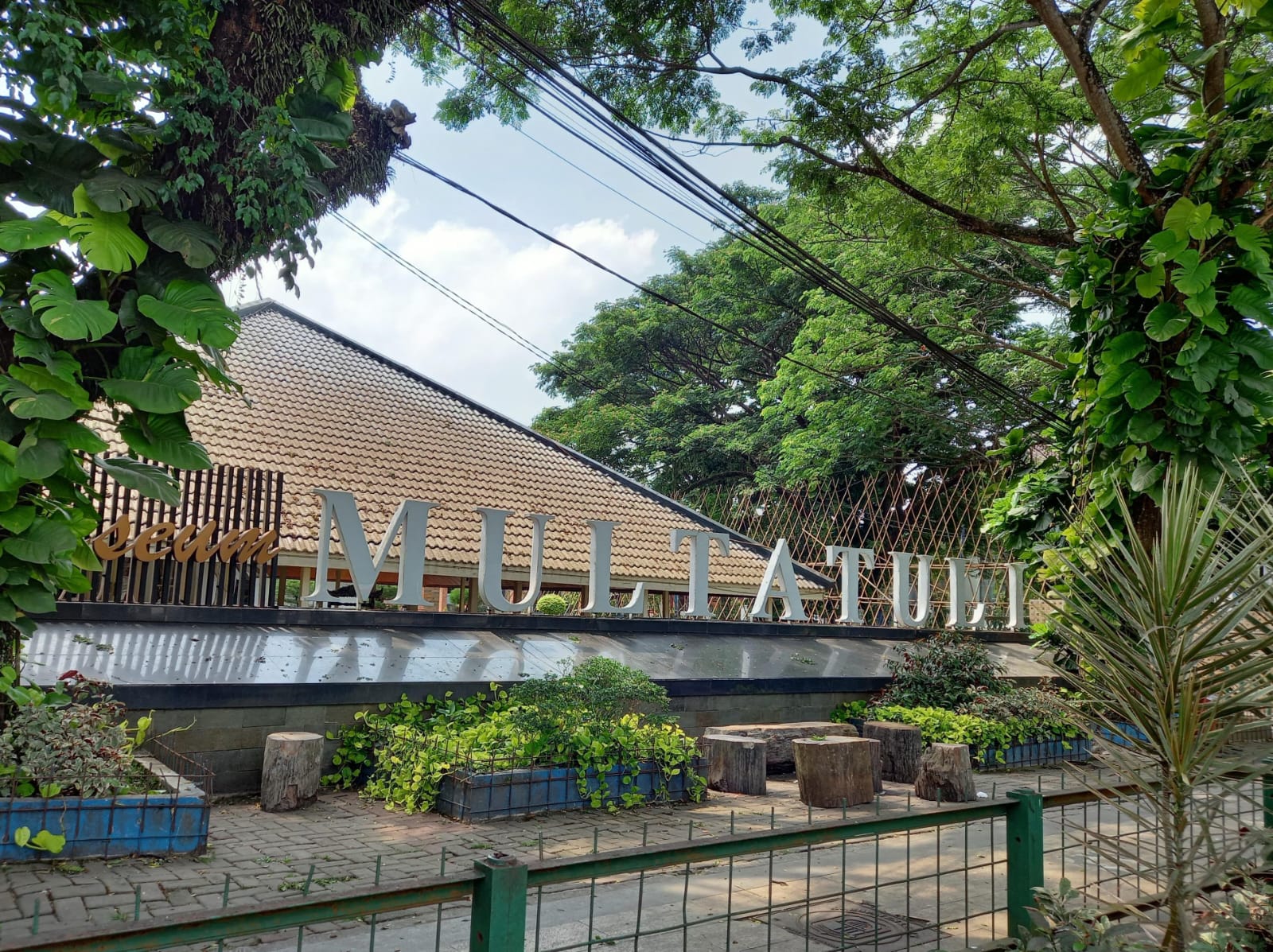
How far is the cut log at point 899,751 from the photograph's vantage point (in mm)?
9180

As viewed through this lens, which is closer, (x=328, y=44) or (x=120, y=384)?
(x=120, y=384)

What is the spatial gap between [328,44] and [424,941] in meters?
4.85

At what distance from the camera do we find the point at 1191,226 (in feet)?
17.5

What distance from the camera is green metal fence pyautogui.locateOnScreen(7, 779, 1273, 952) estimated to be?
2.09 meters

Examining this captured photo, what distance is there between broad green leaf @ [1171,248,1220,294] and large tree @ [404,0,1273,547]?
0.04 ft

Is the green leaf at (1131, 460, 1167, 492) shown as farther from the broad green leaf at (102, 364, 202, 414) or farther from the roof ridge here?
the roof ridge

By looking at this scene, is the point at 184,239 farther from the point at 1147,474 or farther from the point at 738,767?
the point at 738,767

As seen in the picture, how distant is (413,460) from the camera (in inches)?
513

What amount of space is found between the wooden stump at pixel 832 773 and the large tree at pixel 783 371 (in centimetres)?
758

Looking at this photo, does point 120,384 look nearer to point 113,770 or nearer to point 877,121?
point 113,770

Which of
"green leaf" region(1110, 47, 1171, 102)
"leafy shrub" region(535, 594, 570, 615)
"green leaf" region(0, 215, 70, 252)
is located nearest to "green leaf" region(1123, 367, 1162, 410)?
"green leaf" region(1110, 47, 1171, 102)

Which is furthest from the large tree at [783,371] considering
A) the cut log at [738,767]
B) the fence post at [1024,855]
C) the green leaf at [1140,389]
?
the fence post at [1024,855]

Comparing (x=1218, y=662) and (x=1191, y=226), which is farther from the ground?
(x=1191, y=226)

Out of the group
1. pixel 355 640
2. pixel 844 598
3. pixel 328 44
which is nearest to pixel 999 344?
pixel 844 598
